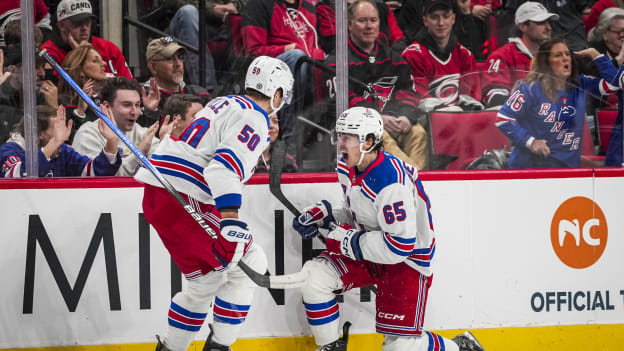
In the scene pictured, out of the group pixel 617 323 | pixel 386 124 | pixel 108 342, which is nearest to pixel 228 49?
pixel 386 124

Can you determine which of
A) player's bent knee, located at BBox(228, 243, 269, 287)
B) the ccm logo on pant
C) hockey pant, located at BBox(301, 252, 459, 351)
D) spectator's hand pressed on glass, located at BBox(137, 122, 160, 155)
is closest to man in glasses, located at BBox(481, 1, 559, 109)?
hockey pant, located at BBox(301, 252, 459, 351)

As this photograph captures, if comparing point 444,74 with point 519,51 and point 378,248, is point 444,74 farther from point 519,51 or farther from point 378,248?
point 378,248

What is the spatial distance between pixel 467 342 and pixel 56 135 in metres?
2.04

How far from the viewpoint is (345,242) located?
2.73 meters

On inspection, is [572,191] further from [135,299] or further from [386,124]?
[135,299]

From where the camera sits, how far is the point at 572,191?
3176mm

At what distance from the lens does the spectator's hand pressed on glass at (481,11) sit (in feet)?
10.8

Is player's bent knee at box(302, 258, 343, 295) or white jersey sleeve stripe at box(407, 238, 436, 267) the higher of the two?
white jersey sleeve stripe at box(407, 238, 436, 267)

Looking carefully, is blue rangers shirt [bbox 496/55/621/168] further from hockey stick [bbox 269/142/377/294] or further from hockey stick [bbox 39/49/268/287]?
hockey stick [bbox 39/49/268/287]

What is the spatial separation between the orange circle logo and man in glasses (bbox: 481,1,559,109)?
24.3 inches

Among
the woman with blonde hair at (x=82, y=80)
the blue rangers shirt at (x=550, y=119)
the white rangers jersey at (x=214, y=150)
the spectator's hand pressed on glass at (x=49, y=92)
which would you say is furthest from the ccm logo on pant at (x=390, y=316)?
the spectator's hand pressed on glass at (x=49, y=92)

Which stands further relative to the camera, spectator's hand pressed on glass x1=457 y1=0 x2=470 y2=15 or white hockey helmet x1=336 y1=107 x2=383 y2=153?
spectator's hand pressed on glass x1=457 y1=0 x2=470 y2=15

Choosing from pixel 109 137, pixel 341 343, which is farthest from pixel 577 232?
pixel 109 137

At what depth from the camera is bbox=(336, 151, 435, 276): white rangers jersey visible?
2.58 m
